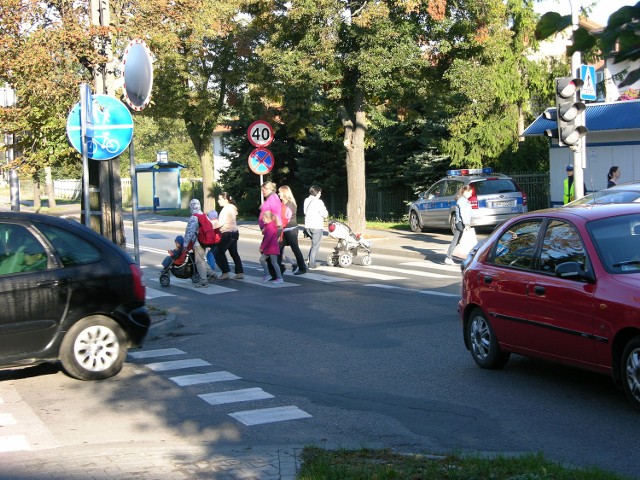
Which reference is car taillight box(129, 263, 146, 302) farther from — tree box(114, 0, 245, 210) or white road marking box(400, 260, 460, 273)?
tree box(114, 0, 245, 210)

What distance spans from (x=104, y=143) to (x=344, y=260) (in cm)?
871

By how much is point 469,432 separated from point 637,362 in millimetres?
1370

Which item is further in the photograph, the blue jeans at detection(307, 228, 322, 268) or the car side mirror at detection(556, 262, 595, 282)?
the blue jeans at detection(307, 228, 322, 268)

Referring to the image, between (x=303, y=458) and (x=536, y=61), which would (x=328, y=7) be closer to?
(x=536, y=61)

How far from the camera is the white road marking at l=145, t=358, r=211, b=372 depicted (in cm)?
943

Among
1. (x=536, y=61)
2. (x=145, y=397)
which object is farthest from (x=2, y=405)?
(x=536, y=61)

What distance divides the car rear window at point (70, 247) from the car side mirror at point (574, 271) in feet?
14.7

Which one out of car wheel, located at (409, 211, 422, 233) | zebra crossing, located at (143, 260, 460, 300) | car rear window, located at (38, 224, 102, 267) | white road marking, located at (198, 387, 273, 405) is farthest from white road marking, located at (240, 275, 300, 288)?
car wheel, located at (409, 211, 422, 233)

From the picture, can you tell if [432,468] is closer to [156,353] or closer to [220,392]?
[220,392]

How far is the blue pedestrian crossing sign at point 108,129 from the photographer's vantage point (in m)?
11.4

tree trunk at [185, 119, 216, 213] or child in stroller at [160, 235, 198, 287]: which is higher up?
tree trunk at [185, 119, 216, 213]

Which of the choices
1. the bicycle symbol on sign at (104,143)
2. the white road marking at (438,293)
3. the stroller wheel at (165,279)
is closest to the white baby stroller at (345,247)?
the stroller wheel at (165,279)

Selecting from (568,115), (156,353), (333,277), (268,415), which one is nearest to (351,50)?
(333,277)

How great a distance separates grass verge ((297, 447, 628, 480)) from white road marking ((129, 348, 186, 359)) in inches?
186
